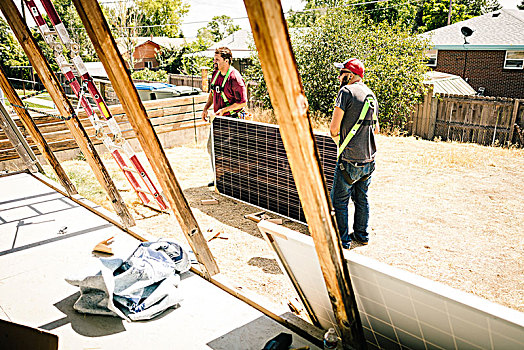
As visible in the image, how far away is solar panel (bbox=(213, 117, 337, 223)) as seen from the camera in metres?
5.18

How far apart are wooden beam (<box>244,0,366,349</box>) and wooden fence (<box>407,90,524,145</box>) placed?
35.7ft

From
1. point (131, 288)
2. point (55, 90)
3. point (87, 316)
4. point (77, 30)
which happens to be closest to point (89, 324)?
point (87, 316)

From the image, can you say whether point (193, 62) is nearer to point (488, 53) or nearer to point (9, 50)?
point (9, 50)

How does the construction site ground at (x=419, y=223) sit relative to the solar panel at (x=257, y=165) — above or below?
below

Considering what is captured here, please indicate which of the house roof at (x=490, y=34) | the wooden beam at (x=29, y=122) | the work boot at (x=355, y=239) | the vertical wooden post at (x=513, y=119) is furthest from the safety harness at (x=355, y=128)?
the house roof at (x=490, y=34)

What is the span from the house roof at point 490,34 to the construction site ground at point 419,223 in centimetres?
1330

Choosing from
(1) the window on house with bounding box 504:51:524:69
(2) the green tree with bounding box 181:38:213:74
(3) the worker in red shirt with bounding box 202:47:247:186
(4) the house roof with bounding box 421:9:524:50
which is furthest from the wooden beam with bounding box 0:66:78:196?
(1) the window on house with bounding box 504:51:524:69

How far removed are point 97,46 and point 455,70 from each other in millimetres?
22606

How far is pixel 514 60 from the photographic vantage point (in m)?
19.7

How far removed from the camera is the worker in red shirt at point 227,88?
19.5 feet

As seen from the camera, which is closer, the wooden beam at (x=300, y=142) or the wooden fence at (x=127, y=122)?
the wooden beam at (x=300, y=142)

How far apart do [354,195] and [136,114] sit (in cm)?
258

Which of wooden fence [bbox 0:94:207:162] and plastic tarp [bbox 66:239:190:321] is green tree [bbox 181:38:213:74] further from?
plastic tarp [bbox 66:239:190:321]

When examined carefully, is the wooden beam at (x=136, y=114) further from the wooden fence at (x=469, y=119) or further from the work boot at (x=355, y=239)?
the wooden fence at (x=469, y=119)
